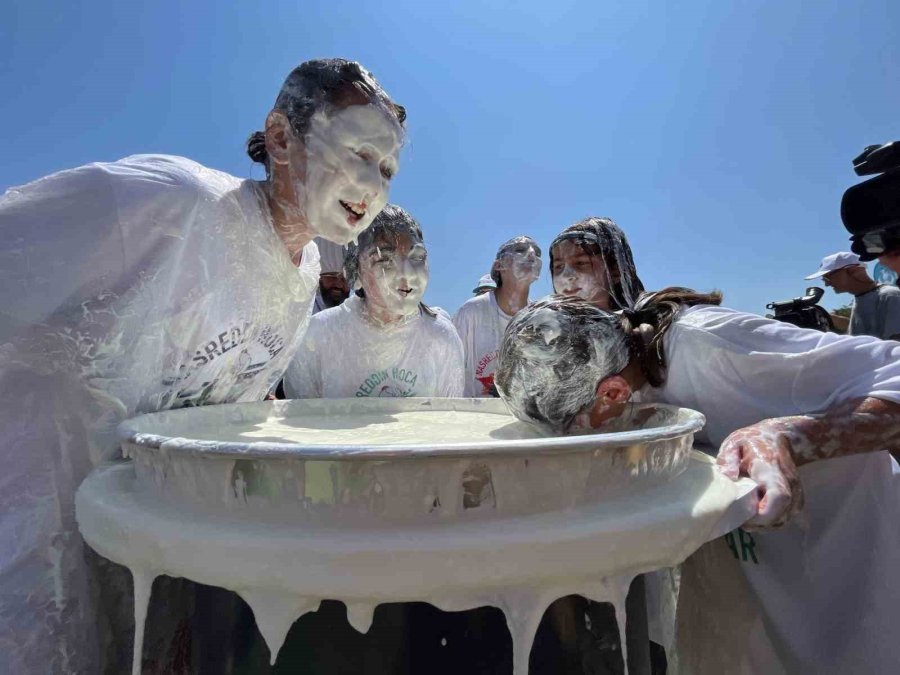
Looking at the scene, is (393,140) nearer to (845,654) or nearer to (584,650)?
(584,650)

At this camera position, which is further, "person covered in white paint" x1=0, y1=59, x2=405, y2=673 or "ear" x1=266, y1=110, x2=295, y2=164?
"ear" x1=266, y1=110, x2=295, y2=164

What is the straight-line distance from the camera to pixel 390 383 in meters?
2.68

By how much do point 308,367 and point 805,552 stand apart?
2.12 m

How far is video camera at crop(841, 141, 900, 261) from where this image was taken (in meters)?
1.98

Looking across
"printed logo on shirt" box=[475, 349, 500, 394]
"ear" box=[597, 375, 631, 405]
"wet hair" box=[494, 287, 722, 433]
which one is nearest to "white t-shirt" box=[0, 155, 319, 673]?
"wet hair" box=[494, 287, 722, 433]

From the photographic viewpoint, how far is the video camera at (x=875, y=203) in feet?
6.51

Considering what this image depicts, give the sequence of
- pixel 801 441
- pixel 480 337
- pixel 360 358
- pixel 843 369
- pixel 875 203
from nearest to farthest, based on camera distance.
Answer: pixel 801 441 < pixel 843 369 < pixel 875 203 < pixel 360 358 < pixel 480 337

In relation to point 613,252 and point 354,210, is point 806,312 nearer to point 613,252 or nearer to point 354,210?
point 613,252

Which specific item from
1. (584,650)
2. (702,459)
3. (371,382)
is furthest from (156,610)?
(371,382)

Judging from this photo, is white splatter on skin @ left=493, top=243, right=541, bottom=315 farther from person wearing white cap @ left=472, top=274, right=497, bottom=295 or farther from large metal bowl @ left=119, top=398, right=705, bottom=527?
large metal bowl @ left=119, top=398, right=705, bottom=527

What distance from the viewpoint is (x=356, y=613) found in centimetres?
75

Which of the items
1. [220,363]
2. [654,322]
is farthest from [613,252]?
[220,363]

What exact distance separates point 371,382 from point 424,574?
197 cm

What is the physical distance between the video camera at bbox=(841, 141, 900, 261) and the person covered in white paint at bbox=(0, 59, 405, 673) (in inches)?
73.7
